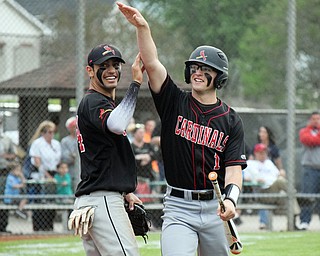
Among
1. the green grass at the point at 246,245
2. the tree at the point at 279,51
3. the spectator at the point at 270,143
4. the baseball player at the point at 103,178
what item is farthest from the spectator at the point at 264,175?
the baseball player at the point at 103,178

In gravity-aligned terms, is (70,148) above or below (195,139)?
below

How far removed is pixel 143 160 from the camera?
12.8 metres

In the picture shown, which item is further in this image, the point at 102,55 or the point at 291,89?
the point at 291,89

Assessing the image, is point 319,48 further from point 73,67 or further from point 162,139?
point 162,139

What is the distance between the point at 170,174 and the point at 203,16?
24.5 ft

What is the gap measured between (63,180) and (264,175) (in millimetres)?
3056

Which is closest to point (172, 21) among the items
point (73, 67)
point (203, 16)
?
point (203, 16)

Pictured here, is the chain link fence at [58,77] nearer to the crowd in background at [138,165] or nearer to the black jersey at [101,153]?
the crowd in background at [138,165]

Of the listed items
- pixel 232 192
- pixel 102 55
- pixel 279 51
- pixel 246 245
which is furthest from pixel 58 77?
pixel 279 51

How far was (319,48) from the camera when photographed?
14.0 meters

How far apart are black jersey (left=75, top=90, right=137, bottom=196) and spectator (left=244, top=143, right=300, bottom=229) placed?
293 inches

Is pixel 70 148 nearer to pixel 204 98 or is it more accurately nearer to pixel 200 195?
pixel 204 98

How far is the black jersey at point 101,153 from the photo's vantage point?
18.8 feet

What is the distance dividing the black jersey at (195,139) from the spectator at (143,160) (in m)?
6.85
